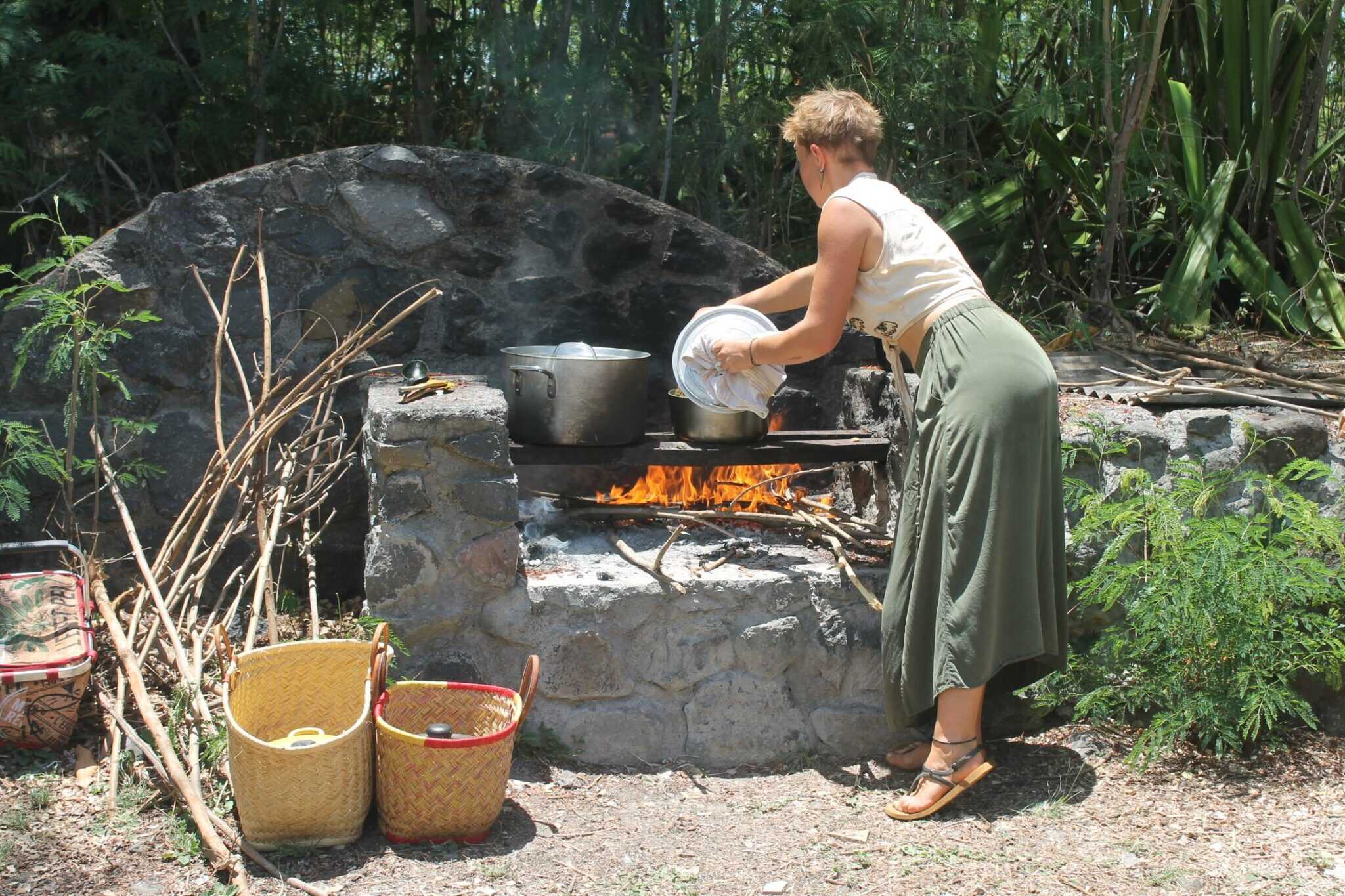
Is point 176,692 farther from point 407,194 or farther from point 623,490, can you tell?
point 407,194

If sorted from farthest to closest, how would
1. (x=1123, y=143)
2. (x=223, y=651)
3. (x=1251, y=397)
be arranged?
(x=1123, y=143), (x=1251, y=397), (x=223, y=651)

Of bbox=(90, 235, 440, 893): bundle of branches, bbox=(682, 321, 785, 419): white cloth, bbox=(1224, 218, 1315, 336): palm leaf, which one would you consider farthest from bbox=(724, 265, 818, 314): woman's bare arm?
bbox=(1224, 218, 1315, 336): palm leaf

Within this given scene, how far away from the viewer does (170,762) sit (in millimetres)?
3041

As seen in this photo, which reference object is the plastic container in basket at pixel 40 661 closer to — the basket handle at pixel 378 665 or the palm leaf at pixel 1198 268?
the basket handle at pixel 378 665

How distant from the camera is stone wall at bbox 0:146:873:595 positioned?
4.36 m

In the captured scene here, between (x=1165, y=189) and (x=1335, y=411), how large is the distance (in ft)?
7.34

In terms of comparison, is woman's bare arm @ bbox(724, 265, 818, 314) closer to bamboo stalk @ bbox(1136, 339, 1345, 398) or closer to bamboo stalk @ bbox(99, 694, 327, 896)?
bamboo stalk @ bbox(1136, 339, 1345, 398)

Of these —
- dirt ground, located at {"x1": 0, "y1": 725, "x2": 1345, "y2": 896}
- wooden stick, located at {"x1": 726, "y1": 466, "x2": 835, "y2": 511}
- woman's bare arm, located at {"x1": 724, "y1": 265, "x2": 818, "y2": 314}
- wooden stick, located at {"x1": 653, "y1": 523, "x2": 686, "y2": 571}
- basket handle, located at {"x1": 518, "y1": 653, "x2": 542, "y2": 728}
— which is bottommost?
dirt ground, located at {"x1": 0, "y1": 725, "x2": 1345, "y2": 896}

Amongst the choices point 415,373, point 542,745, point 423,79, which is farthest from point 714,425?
point 423,79

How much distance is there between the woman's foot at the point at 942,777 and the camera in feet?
10.9

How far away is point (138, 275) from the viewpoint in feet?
14.2

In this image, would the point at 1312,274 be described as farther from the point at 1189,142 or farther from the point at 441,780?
the point at 441,780

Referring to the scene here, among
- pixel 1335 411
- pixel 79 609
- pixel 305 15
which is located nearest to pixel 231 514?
pixel 79 609

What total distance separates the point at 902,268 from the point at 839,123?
0.44m
